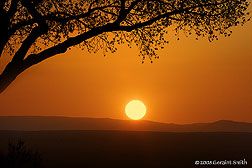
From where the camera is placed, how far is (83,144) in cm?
3694

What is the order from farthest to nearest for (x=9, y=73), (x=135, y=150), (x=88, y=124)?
(x=88, y=124) < (x=135, y=150) < (x=9, y=73)

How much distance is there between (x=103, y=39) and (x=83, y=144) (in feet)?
39.9

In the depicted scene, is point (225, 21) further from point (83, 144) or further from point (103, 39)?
point (83, 144)

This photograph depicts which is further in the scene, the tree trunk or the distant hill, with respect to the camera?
the distant hill

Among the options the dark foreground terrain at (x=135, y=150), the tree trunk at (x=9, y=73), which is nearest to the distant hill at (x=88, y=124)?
the dark foreground terrain at (x=135, y=150)

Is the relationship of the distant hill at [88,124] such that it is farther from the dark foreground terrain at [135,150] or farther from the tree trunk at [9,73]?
the tree trunk at [9,73]

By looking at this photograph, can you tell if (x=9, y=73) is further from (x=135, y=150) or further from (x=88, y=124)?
(x=88, y=124)

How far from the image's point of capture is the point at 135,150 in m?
33.0

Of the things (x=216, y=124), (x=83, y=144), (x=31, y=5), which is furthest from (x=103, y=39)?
(x=216, y=124)

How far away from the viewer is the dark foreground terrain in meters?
27.7

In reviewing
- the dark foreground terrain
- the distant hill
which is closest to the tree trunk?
the dark foreground terrain

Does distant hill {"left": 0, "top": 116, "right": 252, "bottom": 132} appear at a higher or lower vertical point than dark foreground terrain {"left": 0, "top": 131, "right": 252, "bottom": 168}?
higher

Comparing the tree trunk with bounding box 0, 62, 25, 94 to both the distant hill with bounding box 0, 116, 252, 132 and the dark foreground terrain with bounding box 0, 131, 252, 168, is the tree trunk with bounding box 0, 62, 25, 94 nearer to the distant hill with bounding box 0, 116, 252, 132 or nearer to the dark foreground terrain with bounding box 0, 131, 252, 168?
the dark foreground terrain with bounding box 0, 131, 252, 168

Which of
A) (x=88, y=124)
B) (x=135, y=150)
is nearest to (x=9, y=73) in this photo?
(x=135, y=150)
